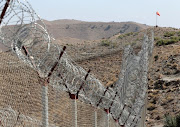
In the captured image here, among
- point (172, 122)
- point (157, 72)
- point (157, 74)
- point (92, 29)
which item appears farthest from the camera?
point (92, 29)

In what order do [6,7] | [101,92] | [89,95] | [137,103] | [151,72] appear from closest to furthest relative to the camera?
[6,7] → [89,95] → [101,92] → [137,103] → [151,72]

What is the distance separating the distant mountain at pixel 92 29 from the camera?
420 feet

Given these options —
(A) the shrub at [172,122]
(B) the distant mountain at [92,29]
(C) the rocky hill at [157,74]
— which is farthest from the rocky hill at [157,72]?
(B) the distant mountain at [92,29]

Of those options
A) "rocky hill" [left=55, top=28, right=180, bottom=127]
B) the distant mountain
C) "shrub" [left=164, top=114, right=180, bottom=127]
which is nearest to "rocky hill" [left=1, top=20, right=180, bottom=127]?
"rocky hill" [left=55, top=28, right=180, bottom=127]

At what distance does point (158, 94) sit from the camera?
18328mm

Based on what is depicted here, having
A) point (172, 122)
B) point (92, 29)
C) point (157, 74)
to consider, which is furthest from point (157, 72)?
Answer: point (92, 29)

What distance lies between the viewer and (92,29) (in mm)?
138625

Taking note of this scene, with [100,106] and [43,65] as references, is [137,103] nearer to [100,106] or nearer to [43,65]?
[100,106]

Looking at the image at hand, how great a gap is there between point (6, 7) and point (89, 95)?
226cm

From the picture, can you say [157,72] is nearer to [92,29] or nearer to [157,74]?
[157,74]

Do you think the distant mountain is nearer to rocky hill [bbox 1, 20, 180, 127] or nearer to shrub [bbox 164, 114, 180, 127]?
rocky hill [bbox 1, 20, 180, 127]

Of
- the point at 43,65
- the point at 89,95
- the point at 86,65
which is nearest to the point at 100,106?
the point at 89,95

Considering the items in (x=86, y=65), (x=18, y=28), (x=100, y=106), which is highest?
(x=18, y=28)

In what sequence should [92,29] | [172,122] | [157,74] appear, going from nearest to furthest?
[172,122] → [157,74] → [92,29]
